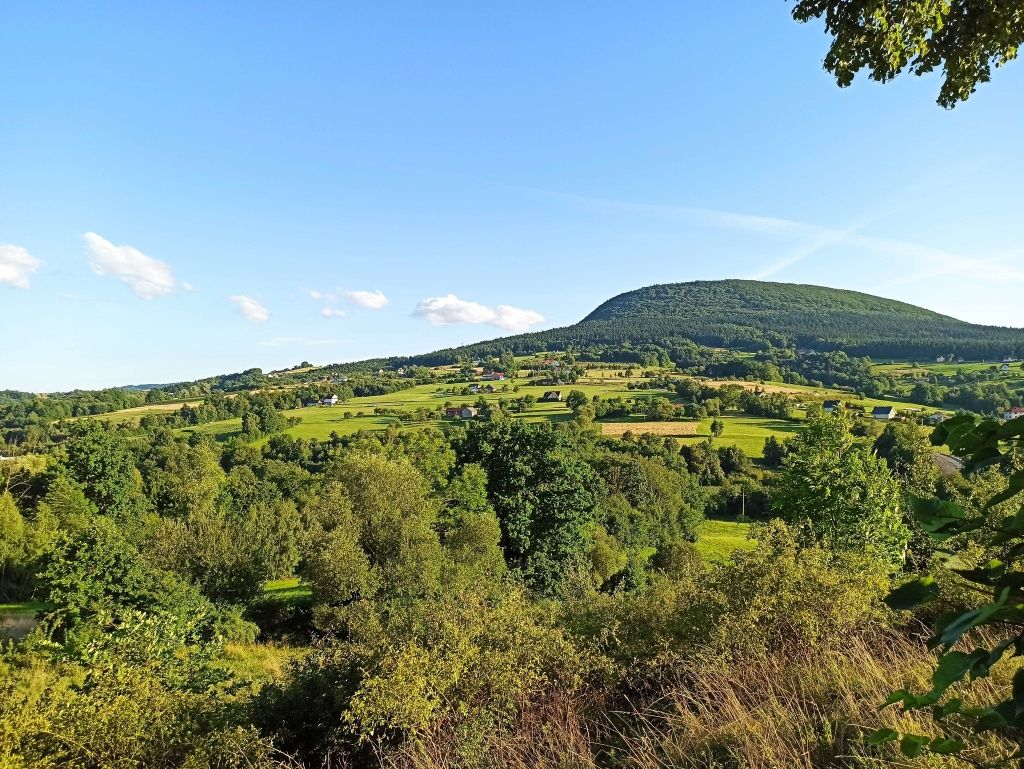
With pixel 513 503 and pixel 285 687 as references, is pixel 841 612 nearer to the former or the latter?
pixel 285 687

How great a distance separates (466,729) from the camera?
8.99m

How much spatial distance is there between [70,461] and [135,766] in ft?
148

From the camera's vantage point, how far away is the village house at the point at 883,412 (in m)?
87.4

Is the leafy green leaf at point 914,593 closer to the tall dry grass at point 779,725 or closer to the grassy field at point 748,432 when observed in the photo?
the tall dry grass at point 779,725

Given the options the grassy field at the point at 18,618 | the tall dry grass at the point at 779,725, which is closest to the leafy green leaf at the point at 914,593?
the tall dry grass at the point at 779,725

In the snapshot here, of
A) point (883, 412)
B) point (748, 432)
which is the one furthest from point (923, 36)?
point (883, 412)

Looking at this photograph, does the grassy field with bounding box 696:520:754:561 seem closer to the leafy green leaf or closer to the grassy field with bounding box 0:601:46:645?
the grassy field with bounding box 0:601:46:645

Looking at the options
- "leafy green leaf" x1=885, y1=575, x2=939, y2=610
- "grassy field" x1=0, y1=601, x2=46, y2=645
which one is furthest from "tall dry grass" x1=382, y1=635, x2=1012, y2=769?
"grassy field" x1=0, y1=601, x2=46, y2=645

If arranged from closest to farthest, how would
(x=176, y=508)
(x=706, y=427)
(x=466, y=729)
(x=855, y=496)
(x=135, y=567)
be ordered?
(x=466, y=729), (x=855, y=496), (x=135, y=567), (x=176, y=508), (x=706, y=427)

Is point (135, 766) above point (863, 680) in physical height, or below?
below

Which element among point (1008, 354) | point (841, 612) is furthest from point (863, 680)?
point (1008, 354)

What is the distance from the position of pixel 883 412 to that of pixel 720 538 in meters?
46.5

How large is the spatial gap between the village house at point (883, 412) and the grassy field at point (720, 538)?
115 ft

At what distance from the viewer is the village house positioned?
87.4m
